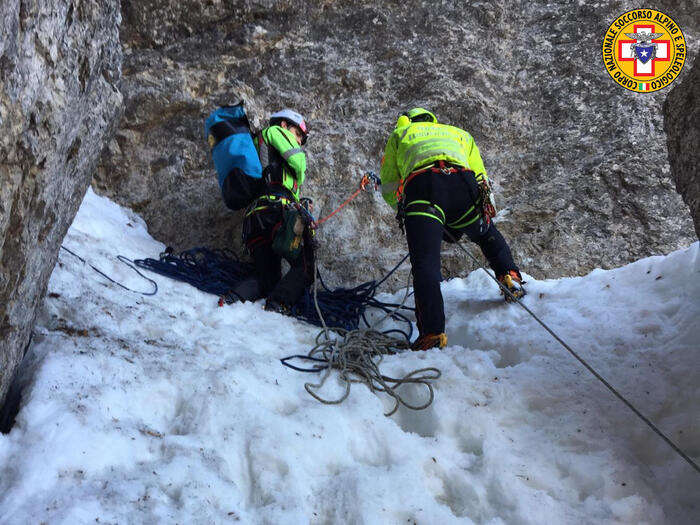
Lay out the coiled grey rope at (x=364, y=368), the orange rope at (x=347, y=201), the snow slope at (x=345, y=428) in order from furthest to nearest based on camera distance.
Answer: the orange rope at (x=347, y=201) → the coiled grey rope at (x=364, y=368) → the snow slope at (x=345, y=428)

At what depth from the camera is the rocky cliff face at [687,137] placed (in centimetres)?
180

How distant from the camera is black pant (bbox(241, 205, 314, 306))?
371cm

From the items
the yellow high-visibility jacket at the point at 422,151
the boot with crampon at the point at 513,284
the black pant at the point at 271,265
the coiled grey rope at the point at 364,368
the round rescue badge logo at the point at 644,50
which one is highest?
the round rescue badge logo at the point at 644,50

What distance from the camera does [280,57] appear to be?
5.28 metres

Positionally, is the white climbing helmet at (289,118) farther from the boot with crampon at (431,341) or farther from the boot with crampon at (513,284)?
the boot with crampon at (431,341)

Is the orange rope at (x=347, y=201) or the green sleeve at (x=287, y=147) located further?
the orange rope at (x=347, y=201)

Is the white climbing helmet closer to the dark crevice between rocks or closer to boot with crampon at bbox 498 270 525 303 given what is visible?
boot with crampon at bbox 498 270 525 303

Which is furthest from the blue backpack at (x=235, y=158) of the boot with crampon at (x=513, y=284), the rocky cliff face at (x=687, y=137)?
the rocky cliff face at (x=687, y=137)

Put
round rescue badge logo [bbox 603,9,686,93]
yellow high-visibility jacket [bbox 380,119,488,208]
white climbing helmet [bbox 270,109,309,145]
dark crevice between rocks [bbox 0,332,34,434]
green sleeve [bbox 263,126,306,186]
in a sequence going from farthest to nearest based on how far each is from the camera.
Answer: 1. round rescue badge logo [bbox 603,9,686,93]
2. white climbing helmet [bbox 270,109,309,145]
3. green sleeve [bbox 263,126,306,186]
4. yellow high-visibility jacket [bbox 380,119,488,208]
5. dark crevice between rocks [bbox 0,332,34,434]

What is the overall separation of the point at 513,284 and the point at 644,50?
315 centimetres

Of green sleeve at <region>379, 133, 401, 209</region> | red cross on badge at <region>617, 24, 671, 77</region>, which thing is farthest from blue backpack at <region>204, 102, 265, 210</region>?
red cross on badge at <region>617, 24, 671, 77</region>

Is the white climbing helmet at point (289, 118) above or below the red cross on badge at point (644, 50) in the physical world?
below

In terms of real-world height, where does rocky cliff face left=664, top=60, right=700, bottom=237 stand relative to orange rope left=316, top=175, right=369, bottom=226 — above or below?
above

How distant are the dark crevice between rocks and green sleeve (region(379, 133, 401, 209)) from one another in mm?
2294
